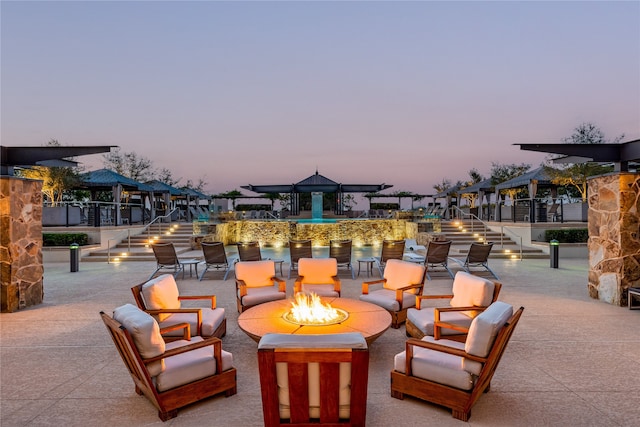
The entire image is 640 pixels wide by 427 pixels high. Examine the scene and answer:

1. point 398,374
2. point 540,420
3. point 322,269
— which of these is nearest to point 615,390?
point 540,420

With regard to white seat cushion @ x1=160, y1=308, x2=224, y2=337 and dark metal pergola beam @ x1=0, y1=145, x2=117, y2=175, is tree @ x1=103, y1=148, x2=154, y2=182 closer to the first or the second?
dark metal pergola beam @ x1=0, y1=145, x2=117, y2=175

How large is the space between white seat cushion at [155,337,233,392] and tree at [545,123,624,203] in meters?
16.5

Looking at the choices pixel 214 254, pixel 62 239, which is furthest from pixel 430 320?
pixel 62 239

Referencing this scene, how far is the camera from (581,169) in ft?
48.9

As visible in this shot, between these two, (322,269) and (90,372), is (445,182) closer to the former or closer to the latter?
(322,269)

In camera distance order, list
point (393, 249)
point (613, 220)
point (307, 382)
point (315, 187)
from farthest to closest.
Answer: point (315, 187) → point (393, 249) → point (613, 220) → point (307, 382)

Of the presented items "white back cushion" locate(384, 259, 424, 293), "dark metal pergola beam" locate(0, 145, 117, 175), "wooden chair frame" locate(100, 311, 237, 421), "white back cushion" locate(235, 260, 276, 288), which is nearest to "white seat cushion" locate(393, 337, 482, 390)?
"wooden chair frame" locate(100, 311, 237, 421)

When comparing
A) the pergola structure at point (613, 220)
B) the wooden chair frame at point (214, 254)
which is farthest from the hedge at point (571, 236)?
the wooden chair frame at point (214, 254)

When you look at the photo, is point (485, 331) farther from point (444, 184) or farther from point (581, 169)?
point (444, 184)

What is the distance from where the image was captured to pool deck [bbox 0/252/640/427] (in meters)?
2.51

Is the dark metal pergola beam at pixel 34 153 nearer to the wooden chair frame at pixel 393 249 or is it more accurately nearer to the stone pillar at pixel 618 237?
the wooden chair frame at pixel 393 249

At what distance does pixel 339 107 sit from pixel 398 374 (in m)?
20.6

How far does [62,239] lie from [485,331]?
44.2 feet

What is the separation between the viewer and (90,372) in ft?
10.8
